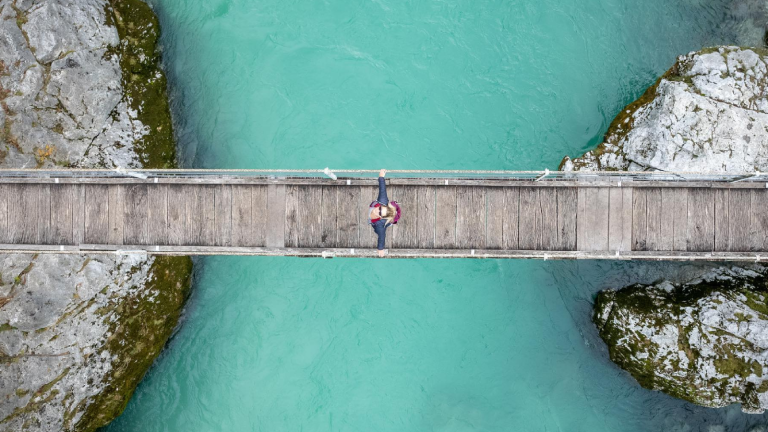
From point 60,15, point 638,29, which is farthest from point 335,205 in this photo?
point 638,29

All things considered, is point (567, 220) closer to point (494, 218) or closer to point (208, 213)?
point (494, 218)

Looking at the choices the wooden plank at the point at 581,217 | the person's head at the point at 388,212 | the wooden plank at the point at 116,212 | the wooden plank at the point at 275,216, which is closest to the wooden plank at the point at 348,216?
the wooden plank at the point at 275,216

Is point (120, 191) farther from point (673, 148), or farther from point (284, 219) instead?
point (673, 148)

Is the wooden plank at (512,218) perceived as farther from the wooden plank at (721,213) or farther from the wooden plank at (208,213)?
the wooden plank at (208,213)

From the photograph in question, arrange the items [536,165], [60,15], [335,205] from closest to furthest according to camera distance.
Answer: [335,205] → [60,15] → [536,165]

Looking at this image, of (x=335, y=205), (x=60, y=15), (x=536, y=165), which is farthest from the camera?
(x=536, y=165)

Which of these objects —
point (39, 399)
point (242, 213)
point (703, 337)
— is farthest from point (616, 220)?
point (39, 399)

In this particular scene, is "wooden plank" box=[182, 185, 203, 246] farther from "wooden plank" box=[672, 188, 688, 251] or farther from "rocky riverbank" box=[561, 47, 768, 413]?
"wooden plank" box=[672, 188, 688, 251]
